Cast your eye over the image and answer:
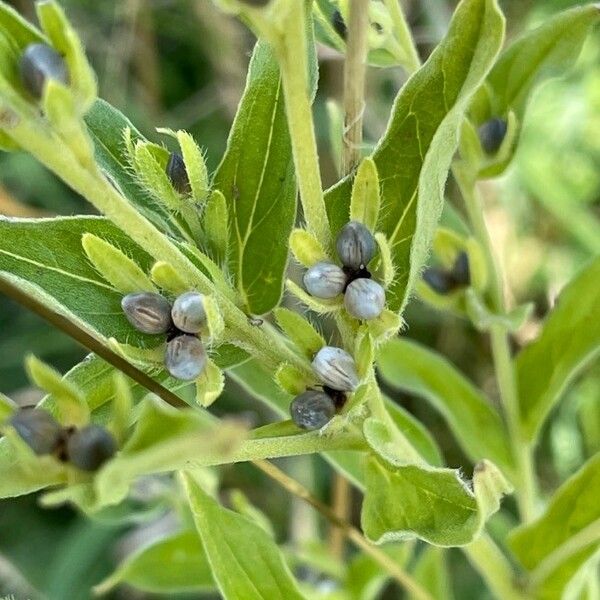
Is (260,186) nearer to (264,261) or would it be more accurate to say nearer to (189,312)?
(264,261)

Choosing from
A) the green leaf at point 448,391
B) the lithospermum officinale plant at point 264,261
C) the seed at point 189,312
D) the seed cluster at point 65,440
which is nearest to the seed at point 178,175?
the lithospermum officinale plant at point 264,261

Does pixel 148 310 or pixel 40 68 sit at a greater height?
pixel 40 68

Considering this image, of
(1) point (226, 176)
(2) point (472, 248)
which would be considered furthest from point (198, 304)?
(2) point (472, 248)

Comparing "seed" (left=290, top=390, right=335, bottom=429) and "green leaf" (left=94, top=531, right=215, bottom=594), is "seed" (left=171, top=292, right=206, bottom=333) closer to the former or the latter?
"seed" (left=290, top=390, right=335, bottom=429)

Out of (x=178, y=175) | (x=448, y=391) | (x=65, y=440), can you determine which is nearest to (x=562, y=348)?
(x=448, y=391)

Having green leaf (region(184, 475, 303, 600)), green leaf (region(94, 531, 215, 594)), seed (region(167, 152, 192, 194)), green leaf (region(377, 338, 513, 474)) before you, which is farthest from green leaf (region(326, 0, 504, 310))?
green leaf (region(94, 531, 215, 594))

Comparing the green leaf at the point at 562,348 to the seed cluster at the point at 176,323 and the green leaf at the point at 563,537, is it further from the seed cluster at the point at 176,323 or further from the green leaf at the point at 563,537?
the seed cluster at the point at 176,323

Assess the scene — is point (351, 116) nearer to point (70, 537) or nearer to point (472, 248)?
point (472, 248)
